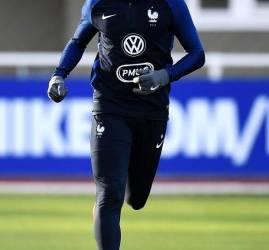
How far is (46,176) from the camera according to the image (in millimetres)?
14805

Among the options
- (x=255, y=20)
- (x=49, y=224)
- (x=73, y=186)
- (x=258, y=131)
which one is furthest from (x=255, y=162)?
(x=255, y=20)

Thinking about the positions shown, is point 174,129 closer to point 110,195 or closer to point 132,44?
point 132,44

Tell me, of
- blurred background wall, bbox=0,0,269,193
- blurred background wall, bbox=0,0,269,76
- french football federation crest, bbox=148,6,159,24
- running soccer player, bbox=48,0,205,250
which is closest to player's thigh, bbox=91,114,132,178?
running soccer player, bbox=48,0,205,250

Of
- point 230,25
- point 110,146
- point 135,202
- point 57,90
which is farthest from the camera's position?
point 230,25

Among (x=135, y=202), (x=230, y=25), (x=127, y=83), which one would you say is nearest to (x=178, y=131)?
(x=135, y=202)

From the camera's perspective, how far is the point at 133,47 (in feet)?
25.1

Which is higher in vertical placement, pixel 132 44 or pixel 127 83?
pixel 132 44

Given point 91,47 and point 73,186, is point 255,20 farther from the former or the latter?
point 73,186

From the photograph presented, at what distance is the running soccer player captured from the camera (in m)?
7.55

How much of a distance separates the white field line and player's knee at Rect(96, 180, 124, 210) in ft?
22.3

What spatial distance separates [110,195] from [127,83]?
75cm

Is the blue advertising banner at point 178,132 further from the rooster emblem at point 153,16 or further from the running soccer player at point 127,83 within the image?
the rooster emblem at point 153,16

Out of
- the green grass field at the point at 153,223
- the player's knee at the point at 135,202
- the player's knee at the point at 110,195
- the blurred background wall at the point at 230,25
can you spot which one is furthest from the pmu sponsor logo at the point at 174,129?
the player's knee at the point at 110,195

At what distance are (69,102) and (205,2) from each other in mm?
7053
